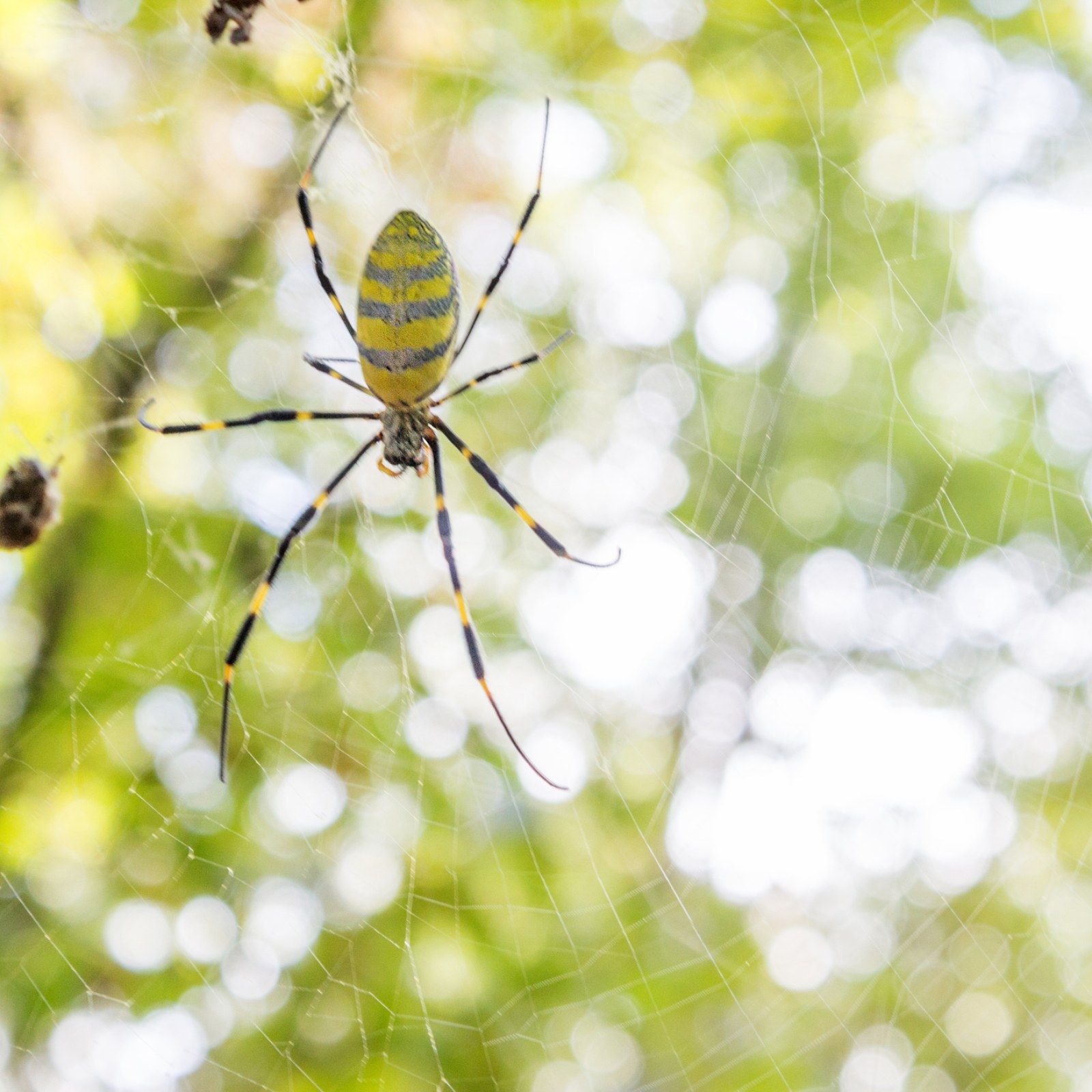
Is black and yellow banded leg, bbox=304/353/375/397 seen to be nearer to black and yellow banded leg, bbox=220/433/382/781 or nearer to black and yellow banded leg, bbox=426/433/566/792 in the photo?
black and yellow banded leg, bbox=220/433/382/781

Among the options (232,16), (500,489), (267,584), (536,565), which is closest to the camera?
(232,16)

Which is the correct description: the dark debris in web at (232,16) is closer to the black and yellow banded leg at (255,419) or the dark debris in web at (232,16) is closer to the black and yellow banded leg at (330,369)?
the black and yellow banded leg at (330,369)

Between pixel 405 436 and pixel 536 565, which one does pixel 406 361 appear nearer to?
pixel 405 436

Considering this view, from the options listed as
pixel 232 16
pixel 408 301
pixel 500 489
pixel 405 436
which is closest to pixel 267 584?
pixel 405 436

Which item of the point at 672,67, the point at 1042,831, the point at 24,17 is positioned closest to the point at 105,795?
the point at 24,17

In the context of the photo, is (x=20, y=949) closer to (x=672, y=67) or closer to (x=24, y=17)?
(x=24, y=17)

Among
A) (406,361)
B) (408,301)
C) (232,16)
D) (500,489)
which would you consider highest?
(232,16)
